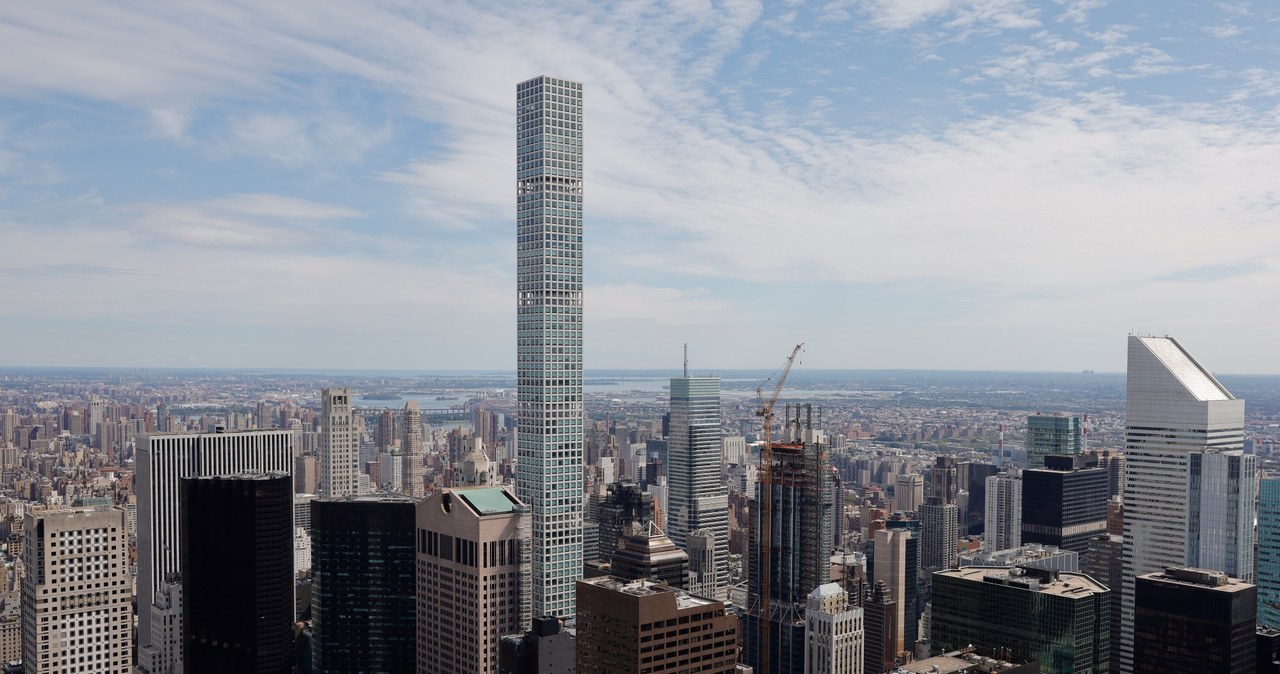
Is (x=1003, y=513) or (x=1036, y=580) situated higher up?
(x=1036, y=580)

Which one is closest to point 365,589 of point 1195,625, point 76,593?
point 76,593

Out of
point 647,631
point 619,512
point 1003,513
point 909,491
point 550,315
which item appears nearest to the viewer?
point 647,631

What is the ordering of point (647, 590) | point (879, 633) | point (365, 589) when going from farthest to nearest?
point (879, 633) < point (365, 589) < point (647, 590)

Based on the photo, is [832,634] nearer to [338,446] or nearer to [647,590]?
[647,590]

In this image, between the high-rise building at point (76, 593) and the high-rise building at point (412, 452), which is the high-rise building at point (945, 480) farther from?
the high-rise building at point (76, 593)

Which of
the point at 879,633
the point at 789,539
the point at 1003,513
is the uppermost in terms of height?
the point at 789,539

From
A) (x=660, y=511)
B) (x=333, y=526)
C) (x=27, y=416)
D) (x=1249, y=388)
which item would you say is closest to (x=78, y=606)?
(x=333, y=526)
